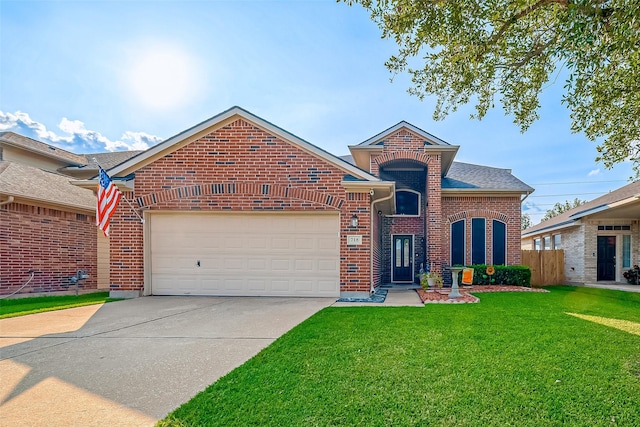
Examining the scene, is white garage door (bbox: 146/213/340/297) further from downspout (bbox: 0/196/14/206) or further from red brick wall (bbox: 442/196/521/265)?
red brick wall (bbox: 442/196/521/265)

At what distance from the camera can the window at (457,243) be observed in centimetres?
1400

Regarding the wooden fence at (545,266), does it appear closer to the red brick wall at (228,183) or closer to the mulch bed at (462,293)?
the mulch bed at (462,293)

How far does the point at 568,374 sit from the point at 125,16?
992cm

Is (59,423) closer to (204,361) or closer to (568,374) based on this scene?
(204,361)

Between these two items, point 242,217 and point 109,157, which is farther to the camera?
point 109,157

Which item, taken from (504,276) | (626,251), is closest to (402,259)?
(504,276)

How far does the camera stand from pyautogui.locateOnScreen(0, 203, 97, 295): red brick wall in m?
9.75

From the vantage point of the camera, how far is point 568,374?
3707 millimetres

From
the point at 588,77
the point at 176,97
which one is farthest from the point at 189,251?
the point at 588,77

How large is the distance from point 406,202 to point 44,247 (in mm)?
13434

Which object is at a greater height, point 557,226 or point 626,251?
point 557,226

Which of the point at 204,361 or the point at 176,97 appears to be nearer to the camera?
the point at 204,361

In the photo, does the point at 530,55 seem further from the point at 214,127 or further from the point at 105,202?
the point at 105,202

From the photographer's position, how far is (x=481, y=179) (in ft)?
49.0
